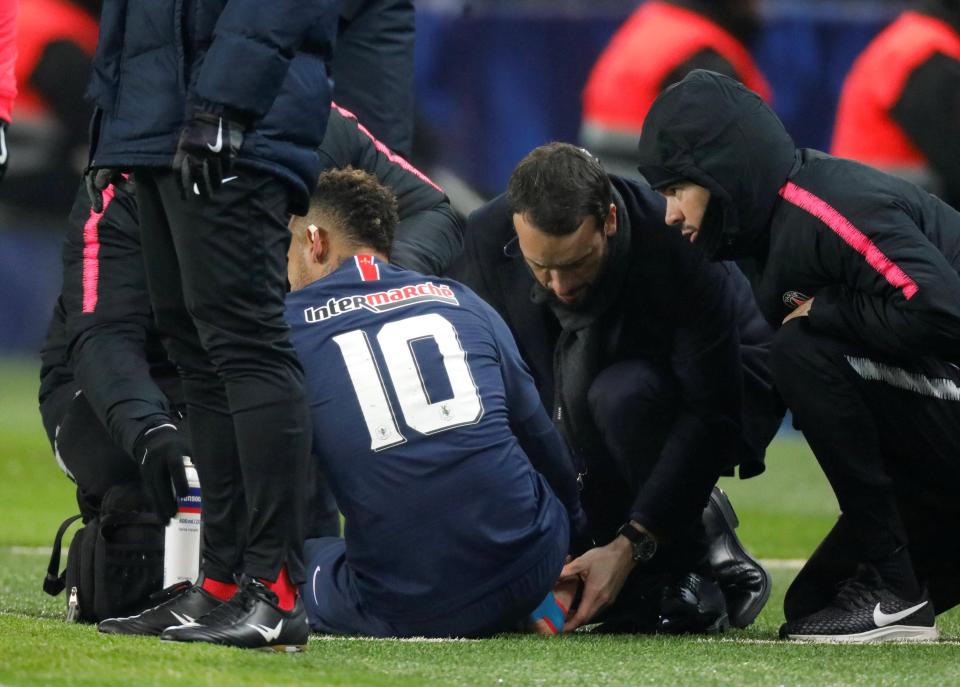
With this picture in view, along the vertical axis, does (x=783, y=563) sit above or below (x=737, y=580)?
below

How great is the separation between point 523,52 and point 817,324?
18.0 feet

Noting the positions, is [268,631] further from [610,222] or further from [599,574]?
[610,222]

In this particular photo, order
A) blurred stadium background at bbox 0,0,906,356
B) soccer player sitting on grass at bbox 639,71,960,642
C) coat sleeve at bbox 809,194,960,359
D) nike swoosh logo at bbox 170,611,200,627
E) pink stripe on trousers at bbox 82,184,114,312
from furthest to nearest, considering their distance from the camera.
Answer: blurred stadium background at bbox 0,0,906,356 < pink stripe on trousers at bbox 82,184,114,312 < soccer player sitting on grass at bbox 639,71,960,642 < coat sleeve at bbox 809,194,960,359 < nike swoosh logo at bbox 170,611,200,627

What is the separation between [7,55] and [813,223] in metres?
2.04

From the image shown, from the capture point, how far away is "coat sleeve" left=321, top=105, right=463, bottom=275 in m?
4.20

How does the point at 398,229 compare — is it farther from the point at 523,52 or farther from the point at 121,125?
the point at 523,52

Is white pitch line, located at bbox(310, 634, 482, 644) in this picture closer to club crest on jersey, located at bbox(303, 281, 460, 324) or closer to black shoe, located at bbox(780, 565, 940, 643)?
club crest on jersey, located at bbox(303, 281, 460, 324)

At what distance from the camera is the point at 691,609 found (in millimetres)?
3730

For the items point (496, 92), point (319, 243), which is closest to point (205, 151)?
point (319, 243)

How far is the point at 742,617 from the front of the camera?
12.8ft

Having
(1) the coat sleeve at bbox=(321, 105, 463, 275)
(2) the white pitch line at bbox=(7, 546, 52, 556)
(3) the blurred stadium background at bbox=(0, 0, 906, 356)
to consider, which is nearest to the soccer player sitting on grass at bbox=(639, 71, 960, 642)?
(1) the coat sleeve at bbox=(321, 105, 463, 275)

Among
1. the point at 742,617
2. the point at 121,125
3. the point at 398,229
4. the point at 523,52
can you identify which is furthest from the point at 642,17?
the point at 121,125

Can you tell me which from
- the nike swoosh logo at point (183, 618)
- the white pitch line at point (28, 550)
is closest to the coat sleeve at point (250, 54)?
the nike swoosh logo at point (183, 618)

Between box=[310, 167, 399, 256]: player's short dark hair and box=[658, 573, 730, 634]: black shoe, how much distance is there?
3.23 ft
